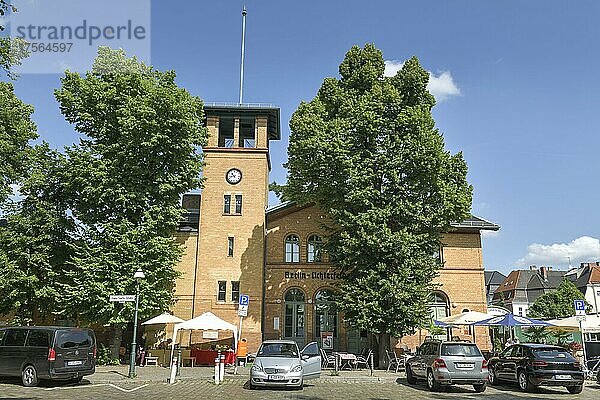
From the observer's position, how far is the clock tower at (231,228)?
30547mm

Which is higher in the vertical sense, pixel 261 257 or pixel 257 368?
pixel 261 257

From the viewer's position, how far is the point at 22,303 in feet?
86.7

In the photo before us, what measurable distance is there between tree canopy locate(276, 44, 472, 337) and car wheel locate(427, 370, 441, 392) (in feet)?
24.8

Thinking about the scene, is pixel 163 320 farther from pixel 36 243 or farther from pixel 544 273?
pixel 544 273

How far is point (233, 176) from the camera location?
A: 1270 inches

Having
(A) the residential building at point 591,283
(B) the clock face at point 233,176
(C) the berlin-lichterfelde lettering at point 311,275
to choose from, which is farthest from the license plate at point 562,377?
(A) the residential building at point 591,283

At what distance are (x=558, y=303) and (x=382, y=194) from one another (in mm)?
36725

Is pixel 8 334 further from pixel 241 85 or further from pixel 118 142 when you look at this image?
pixel 241 85

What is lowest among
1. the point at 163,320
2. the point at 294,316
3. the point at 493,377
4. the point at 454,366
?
the point at 493,377

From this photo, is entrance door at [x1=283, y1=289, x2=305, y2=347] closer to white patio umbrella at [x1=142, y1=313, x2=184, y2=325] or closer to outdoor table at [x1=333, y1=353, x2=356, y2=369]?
outdoor table at [x1=333, y1=353, x2=356, y2=369]

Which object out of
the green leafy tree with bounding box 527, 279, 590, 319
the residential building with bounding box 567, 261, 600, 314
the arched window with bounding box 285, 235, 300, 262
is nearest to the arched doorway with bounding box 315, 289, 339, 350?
the arched window with bounding box 285, 235, 300, 262

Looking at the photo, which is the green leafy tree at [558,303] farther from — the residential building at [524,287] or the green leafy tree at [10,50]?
the green leafy tree at [10,50]

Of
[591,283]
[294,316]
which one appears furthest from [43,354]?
[591,283]

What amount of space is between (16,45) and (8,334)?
916 centimetres
